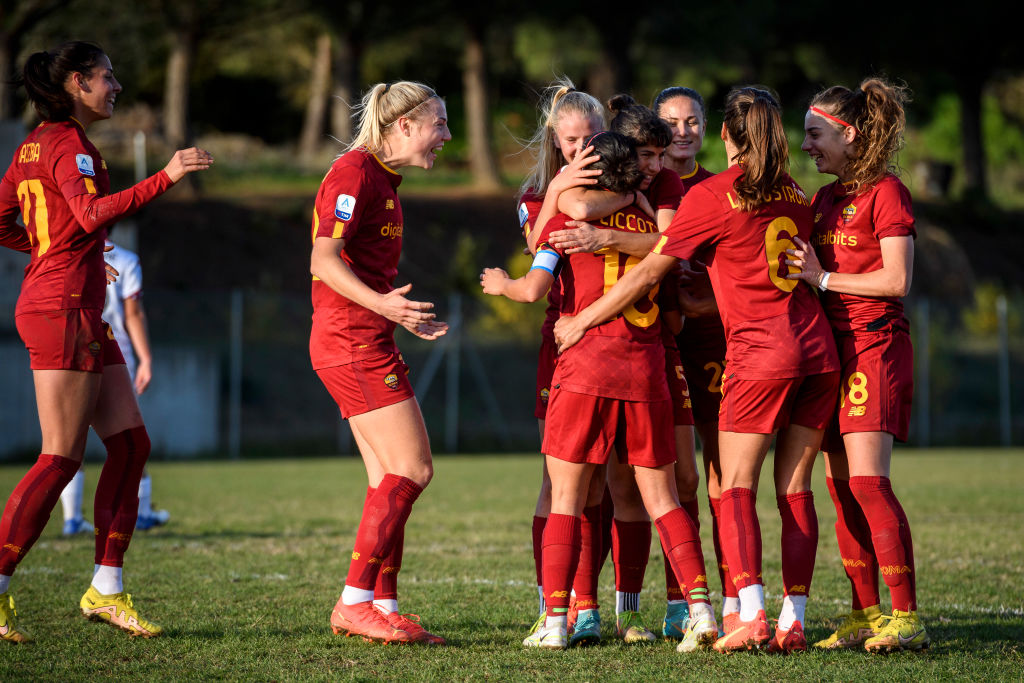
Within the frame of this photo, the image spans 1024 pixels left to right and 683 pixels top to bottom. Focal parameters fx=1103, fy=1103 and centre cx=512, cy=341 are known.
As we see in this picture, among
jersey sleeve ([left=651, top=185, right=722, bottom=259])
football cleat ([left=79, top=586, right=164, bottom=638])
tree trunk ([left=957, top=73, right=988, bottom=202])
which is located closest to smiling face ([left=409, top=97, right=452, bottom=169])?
jersey sleeve ([left=651, top=185, right=722, bottom=259])

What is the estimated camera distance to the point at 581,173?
14.0 ft

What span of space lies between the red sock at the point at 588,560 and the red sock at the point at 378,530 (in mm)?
740

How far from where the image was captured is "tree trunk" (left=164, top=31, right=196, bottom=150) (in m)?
26.7

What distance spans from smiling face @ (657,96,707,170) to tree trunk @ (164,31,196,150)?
76.8 feet

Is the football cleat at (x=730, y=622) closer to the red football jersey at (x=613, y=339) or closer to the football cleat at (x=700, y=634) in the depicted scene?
the football cleat at (x=700, y=634)

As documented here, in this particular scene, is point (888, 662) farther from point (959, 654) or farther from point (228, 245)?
point (228, 245)

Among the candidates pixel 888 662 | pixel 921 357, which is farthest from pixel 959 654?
pixel 921 357

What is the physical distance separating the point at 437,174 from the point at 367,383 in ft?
104

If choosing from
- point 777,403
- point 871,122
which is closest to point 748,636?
point 777,403

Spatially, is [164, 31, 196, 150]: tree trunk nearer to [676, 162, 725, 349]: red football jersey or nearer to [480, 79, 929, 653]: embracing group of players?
[676, 162, 725, 349]: red football jersey

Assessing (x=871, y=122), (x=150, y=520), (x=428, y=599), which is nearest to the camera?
(x=871, y=122)

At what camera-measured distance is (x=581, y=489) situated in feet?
14.4

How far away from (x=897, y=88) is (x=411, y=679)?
3031mm

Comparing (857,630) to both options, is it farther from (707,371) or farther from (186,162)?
(186,162)
